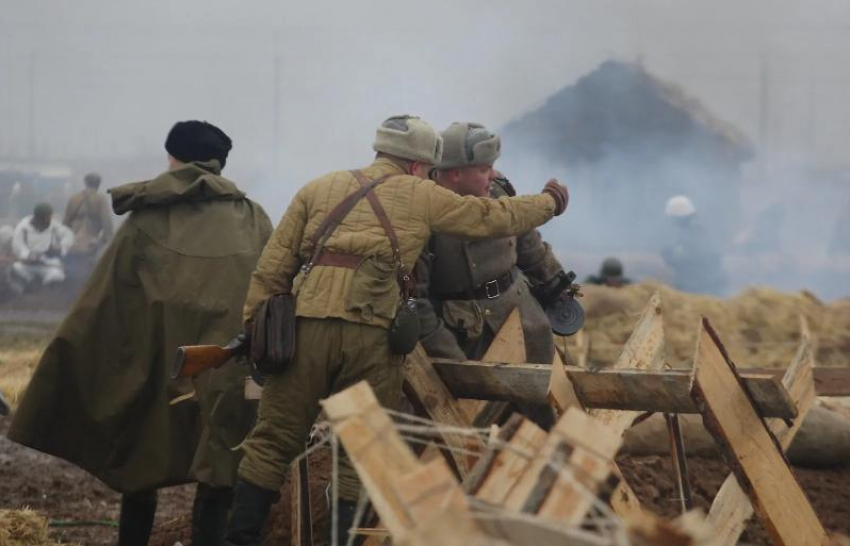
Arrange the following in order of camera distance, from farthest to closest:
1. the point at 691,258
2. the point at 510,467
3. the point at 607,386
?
the point at 691,258
the point at 607,386
the point at 510,467

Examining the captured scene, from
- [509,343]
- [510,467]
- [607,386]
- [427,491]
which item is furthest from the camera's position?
[509,343]

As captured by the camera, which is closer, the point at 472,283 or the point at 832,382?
the point at 832,382

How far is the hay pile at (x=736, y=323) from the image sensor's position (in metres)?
13.1

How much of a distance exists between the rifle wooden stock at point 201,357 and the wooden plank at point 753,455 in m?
1.72

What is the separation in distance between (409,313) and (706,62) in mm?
22386

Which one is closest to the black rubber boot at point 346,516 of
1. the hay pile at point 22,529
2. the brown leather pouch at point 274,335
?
the brown leather pouch at point 274,335

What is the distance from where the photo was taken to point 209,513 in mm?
5820

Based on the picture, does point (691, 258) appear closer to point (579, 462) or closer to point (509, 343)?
point (509, 343)

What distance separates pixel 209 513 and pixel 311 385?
47.7 inches

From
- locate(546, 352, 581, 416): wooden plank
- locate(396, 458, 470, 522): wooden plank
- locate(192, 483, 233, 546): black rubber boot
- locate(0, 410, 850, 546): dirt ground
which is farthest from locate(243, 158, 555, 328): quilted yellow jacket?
locate(396, 458, 470, 522): wooden plank

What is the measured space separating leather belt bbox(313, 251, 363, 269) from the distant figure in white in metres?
13.7

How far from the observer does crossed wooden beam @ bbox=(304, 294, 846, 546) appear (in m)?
2.54

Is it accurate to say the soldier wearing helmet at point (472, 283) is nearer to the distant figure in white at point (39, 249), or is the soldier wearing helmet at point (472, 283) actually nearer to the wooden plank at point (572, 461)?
the wooden plank at point (572, 461)

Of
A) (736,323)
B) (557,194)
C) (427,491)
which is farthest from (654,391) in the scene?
(736,323)
